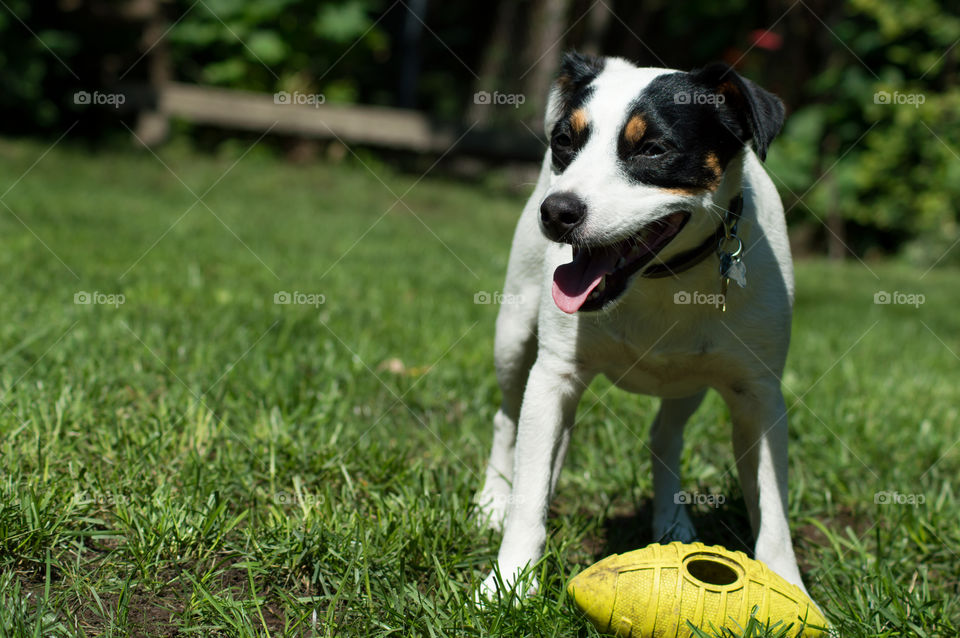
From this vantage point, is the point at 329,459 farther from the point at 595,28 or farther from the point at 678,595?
the point at 595,28

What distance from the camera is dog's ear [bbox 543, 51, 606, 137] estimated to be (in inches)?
→ 113

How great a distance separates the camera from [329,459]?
9.83ft

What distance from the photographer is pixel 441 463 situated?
3.25 m

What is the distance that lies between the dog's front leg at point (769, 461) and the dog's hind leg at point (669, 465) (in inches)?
15.3

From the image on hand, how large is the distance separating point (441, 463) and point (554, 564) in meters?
0.74

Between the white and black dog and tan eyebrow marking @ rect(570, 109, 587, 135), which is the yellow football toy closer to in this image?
the white and black dog

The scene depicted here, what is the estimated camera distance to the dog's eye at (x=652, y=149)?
7.91ft

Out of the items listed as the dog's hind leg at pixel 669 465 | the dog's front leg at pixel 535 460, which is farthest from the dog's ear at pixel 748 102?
the dog's hind leg at pixel 669 465

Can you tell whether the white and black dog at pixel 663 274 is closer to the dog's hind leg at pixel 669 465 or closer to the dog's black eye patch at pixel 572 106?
the dog's black eye patch at pixel 572 106

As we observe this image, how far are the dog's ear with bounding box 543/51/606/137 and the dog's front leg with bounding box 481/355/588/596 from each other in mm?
810

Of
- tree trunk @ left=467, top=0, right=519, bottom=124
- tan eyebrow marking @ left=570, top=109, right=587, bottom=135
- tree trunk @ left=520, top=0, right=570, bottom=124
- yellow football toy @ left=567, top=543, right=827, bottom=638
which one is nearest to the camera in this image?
yellow football toy @ left=567, top=543, right=827, bottom=638

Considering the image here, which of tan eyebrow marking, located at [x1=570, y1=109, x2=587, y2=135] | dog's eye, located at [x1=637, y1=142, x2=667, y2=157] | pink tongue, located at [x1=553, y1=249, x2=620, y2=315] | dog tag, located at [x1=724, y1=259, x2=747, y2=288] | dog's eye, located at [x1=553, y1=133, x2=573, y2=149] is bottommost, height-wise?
pink tongue, located at [x1=553, y1=249, x2=620, y2=315]

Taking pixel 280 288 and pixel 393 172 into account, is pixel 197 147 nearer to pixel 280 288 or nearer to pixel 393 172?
pixel 393 172

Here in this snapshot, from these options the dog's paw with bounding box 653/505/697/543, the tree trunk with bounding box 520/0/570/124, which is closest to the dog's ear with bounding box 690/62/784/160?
the dog's paw with bounding box 653/505/697/543
